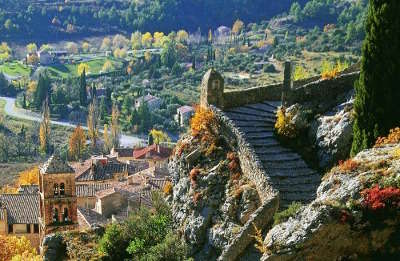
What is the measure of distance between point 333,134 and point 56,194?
2939 cm

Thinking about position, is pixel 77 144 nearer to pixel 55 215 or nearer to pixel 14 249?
pixel 55 215

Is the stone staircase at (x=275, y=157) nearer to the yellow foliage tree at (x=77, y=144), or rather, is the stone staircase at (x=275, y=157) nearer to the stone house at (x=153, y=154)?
the stone house at (x=153, y=154)

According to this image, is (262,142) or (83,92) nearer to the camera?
(262,142)

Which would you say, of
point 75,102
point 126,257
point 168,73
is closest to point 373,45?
point 126,257

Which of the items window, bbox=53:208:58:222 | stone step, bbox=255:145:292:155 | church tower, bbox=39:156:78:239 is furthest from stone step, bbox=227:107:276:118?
window, bbox=53:208:58:222

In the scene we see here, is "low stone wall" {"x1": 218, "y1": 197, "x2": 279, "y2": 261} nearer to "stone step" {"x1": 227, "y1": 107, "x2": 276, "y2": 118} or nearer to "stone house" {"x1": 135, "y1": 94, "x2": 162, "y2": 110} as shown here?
"stone step" {"x1": 227, "y1": 107, "x2": 276, "y2": 118}

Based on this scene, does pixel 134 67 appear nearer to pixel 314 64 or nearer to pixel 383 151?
pixel 314 64

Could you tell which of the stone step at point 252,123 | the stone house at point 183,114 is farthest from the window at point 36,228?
the stone house at point 183,114

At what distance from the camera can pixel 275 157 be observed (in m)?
30.2

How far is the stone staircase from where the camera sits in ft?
89.4

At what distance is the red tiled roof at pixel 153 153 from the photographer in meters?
107

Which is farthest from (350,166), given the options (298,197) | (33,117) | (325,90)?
(33,117)

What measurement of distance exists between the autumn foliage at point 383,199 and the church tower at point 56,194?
120 ft

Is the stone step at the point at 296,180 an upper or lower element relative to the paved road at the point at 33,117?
upper
